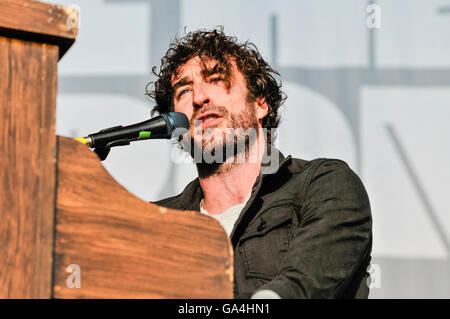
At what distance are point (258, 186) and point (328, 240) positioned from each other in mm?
636

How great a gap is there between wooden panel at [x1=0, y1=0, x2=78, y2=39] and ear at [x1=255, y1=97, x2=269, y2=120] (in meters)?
1.68

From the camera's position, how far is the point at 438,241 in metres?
3.19

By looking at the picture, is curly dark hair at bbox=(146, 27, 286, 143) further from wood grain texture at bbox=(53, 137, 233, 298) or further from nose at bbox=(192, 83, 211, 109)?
wood grain texture at bbox=(53, 137, 233, 298)

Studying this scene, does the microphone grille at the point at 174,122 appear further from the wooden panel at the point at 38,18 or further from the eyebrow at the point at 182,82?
the wooden panel at the point at 38,18

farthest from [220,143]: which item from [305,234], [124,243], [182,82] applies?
[124,243]

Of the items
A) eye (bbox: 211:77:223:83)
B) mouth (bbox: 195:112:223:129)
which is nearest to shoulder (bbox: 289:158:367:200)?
mouth (bbox: 195:112:223:129)

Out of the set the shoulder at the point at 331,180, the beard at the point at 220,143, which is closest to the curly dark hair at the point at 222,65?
the beard at the point at 220,143

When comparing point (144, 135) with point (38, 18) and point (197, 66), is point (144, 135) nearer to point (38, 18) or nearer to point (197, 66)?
point (38, 18)

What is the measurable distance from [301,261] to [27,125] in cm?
66

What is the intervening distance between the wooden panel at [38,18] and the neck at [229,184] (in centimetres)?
136

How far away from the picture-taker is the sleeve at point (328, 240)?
149cm

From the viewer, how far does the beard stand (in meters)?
2.42
